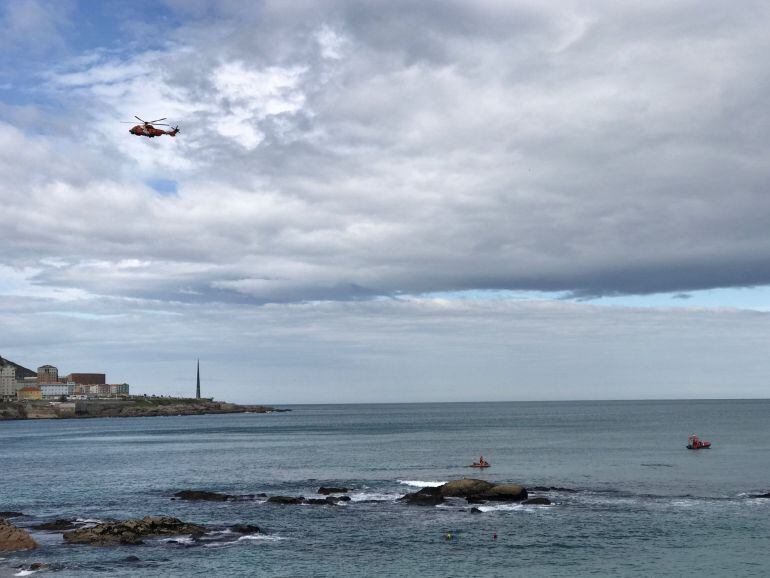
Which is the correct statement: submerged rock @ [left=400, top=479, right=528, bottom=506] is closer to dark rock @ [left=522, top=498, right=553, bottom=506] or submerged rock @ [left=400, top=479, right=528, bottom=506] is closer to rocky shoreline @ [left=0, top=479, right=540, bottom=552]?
rocky shoreline @ [left=0, top=479, right=540, bottom=552]

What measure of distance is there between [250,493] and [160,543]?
28.8 meters

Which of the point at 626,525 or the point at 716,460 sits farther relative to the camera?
the point at 716,460

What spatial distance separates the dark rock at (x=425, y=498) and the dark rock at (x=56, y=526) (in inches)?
1298

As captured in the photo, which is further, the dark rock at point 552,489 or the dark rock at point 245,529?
the dark rock at point 552,489

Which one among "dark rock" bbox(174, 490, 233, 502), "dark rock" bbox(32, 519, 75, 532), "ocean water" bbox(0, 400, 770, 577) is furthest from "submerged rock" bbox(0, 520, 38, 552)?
"dark rock" bbox(174, 490, 233, 502)

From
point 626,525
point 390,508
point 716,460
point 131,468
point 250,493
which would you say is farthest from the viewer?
point 131,468

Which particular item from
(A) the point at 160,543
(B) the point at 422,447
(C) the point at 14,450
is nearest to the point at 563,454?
(B) the point at 422,447

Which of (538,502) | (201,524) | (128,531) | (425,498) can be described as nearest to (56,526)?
(128,531)

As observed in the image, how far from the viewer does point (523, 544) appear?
57.5 m

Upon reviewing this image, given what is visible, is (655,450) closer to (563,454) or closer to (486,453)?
(563,454)

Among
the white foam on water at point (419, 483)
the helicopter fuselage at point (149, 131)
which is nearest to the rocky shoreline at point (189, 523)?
the white foam on water at point (419, 483)

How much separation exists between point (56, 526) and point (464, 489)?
40868mm

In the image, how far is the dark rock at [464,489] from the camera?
259ft

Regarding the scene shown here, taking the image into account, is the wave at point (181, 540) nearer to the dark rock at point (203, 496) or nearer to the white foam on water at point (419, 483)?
the dark rock at point (203, 496)
